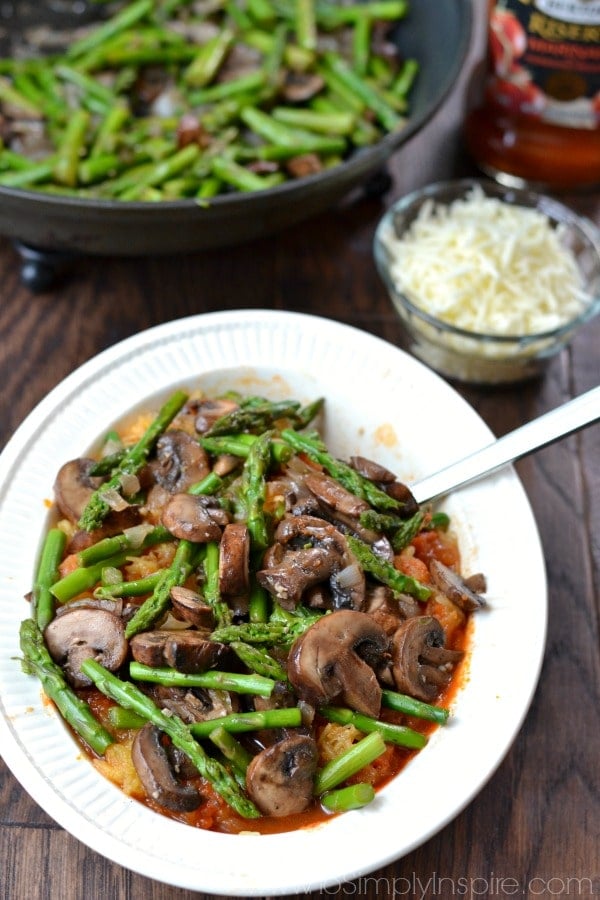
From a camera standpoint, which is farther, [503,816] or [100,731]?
[503,816]

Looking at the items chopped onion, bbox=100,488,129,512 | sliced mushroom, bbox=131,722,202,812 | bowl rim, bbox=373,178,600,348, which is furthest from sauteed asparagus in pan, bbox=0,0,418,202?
sliced mushroom, bbox=131,722,202,812

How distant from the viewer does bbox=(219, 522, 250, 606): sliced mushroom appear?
8.71ft

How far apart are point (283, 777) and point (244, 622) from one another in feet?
1.59

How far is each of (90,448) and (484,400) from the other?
1.76 metres

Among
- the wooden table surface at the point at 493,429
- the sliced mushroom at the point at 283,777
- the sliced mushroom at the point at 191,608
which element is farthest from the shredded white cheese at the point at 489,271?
the sliced mushroom at the point at 283,777

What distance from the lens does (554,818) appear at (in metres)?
2.95

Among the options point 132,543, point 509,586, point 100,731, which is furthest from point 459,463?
point 100,731

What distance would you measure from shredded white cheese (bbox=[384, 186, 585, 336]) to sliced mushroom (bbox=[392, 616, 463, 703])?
1609mm

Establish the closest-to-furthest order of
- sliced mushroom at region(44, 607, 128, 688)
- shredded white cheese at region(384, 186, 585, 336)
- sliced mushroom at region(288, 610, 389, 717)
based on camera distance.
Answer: sliced mushroom at region(288, 610, 389, 717), sliced mushroom at region(44, 607, 128, 688), shredded white cheese at region(384, 186, 585, 336)

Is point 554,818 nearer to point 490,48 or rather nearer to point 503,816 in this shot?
point 503,816

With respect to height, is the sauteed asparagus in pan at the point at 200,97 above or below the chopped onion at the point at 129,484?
above

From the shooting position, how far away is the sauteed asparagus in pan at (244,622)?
247cm

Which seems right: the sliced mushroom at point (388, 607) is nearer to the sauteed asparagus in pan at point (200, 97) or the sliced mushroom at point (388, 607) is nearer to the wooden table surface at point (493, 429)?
the wooden table surface at point (493, 429)

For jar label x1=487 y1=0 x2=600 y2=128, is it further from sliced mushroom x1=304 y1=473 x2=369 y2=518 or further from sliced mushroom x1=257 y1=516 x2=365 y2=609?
sliced mushroom x1=257 y1=516 x2=365 y2=609
